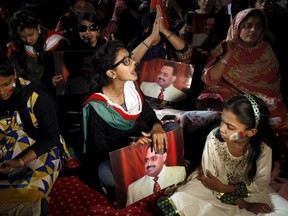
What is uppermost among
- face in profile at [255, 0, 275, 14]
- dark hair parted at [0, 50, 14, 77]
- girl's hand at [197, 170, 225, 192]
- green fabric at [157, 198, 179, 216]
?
face in profile at [255, 0, 275, 14]

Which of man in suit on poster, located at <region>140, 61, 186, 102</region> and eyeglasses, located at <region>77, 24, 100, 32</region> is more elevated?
eyeglasses, located at <region>77, 24, 100, 32</region>

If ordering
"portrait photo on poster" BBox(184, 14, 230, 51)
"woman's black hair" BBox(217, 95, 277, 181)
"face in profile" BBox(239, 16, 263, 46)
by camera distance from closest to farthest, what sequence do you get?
"woman's black hair" BBox(217, 95, 277, 181) → "face in profile" BBox(239, 16, 263, 46) → "portrait photo on poster" BBox(184, 14, 230, 51)

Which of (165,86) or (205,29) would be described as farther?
(205,29)

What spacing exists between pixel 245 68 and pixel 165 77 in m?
0.83

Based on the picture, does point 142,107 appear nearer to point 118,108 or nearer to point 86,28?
point 118,108

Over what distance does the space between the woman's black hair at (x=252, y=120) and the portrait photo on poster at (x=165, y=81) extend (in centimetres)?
107

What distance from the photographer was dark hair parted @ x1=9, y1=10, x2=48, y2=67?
298 cm

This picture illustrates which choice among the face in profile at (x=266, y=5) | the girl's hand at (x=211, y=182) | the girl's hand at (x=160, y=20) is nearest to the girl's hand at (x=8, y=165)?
the girl's hand at (x=211, y=182)

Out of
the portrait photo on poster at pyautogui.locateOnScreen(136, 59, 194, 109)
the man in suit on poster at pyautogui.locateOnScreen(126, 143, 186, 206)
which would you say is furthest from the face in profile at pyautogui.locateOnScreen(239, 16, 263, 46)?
the man in suit on poster at pyautogui.locateOnScreen(126, 143, 186, 206)

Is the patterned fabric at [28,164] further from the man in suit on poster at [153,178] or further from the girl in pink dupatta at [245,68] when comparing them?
the girl in pink dupatta at [245,68]

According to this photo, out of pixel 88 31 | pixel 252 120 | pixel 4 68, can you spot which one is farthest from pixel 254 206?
pixel 88 31

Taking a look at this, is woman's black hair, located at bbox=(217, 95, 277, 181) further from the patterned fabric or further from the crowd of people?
the patterned fabric

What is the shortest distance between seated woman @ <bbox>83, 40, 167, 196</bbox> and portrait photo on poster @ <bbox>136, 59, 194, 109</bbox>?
2.22 feet

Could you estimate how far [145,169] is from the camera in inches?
83.1
